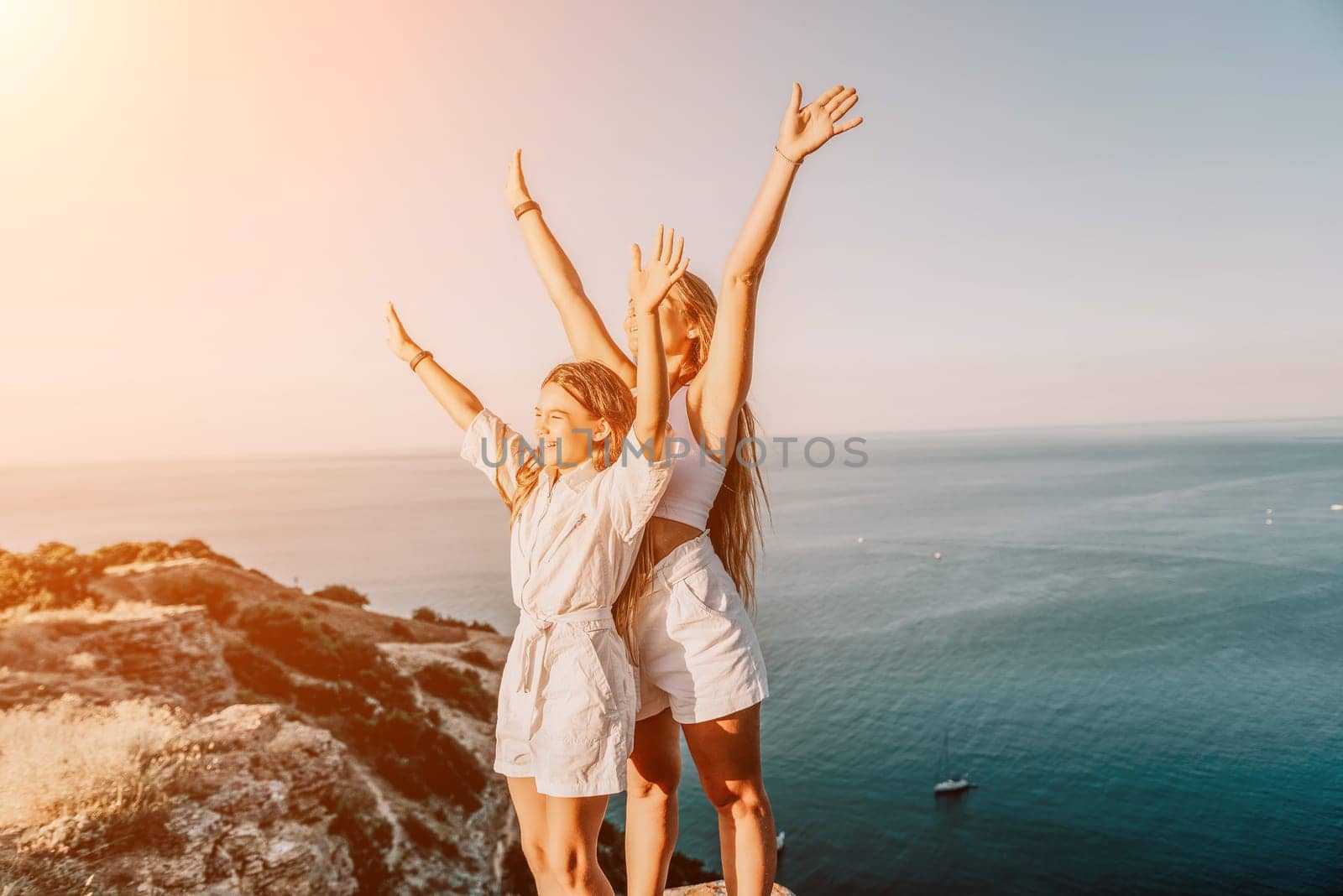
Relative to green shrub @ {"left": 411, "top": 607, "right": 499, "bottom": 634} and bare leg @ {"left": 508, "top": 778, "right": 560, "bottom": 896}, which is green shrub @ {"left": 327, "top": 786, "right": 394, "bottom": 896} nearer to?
green shrub @ {"left": 411, "top": 607, "right": 499, "bottom": 634}

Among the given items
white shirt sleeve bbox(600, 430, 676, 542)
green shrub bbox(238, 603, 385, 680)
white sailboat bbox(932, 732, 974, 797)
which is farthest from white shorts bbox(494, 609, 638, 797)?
white sailboat bbox(932, 732, 974, 797)

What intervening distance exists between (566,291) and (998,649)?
5494 cm

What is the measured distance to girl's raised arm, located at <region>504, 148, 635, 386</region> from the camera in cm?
255

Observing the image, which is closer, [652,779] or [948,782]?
[652,779]

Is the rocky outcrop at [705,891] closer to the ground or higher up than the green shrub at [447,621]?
higher up

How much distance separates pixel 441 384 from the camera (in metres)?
2.43

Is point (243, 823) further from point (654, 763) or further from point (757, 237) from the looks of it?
point (757, 237)

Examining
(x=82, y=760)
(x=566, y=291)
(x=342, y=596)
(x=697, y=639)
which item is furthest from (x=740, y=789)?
(x=342, y=596)

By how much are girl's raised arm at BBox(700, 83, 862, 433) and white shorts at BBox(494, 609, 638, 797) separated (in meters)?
0.67

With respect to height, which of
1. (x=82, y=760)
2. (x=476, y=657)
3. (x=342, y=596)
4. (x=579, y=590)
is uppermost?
(x=579, y=590)

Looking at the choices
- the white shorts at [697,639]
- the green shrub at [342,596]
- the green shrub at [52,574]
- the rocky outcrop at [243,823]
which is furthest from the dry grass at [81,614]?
the white shorts at [697,639]

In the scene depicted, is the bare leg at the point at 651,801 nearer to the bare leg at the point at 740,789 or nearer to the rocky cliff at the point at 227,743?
the bare leg at the point at 740,789

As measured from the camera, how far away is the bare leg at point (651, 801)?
2357 mm

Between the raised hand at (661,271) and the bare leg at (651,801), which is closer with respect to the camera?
the raised hand at (661,271)
